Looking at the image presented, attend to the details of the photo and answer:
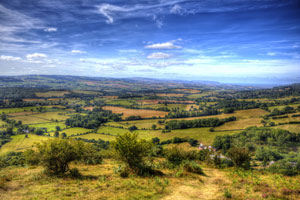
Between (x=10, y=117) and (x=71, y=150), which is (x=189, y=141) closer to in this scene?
(x=71, y=150)

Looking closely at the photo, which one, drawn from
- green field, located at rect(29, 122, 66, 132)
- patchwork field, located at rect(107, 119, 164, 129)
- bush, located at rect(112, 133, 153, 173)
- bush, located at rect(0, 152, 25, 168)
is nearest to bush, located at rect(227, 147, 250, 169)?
bush, located at rect(112, 133, 153, 173)

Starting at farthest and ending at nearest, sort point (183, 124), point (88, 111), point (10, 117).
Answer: point (88, 111) → point (10, 117) → point (183, 124)

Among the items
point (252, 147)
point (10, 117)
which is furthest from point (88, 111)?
point (252, 147)

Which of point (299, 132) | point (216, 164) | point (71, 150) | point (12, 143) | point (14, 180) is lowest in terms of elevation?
point (12, 143)

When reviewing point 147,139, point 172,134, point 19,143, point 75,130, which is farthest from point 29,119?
point 172,134

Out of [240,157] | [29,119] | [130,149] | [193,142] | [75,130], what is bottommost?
[75,130]

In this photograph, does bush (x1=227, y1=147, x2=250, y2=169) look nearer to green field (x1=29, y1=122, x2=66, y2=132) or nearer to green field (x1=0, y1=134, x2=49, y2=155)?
green field (x1=0, y1=134, x2=49, y2=155)

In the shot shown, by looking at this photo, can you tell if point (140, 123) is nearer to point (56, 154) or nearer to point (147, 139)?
point (147, 139)

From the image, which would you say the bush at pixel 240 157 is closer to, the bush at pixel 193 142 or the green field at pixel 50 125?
the bush at pixel 193 142

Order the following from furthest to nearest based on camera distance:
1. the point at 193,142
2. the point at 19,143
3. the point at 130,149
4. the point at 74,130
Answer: the point at 74,130
the point at 193,142
the point at 19,143
the point at 130,149
